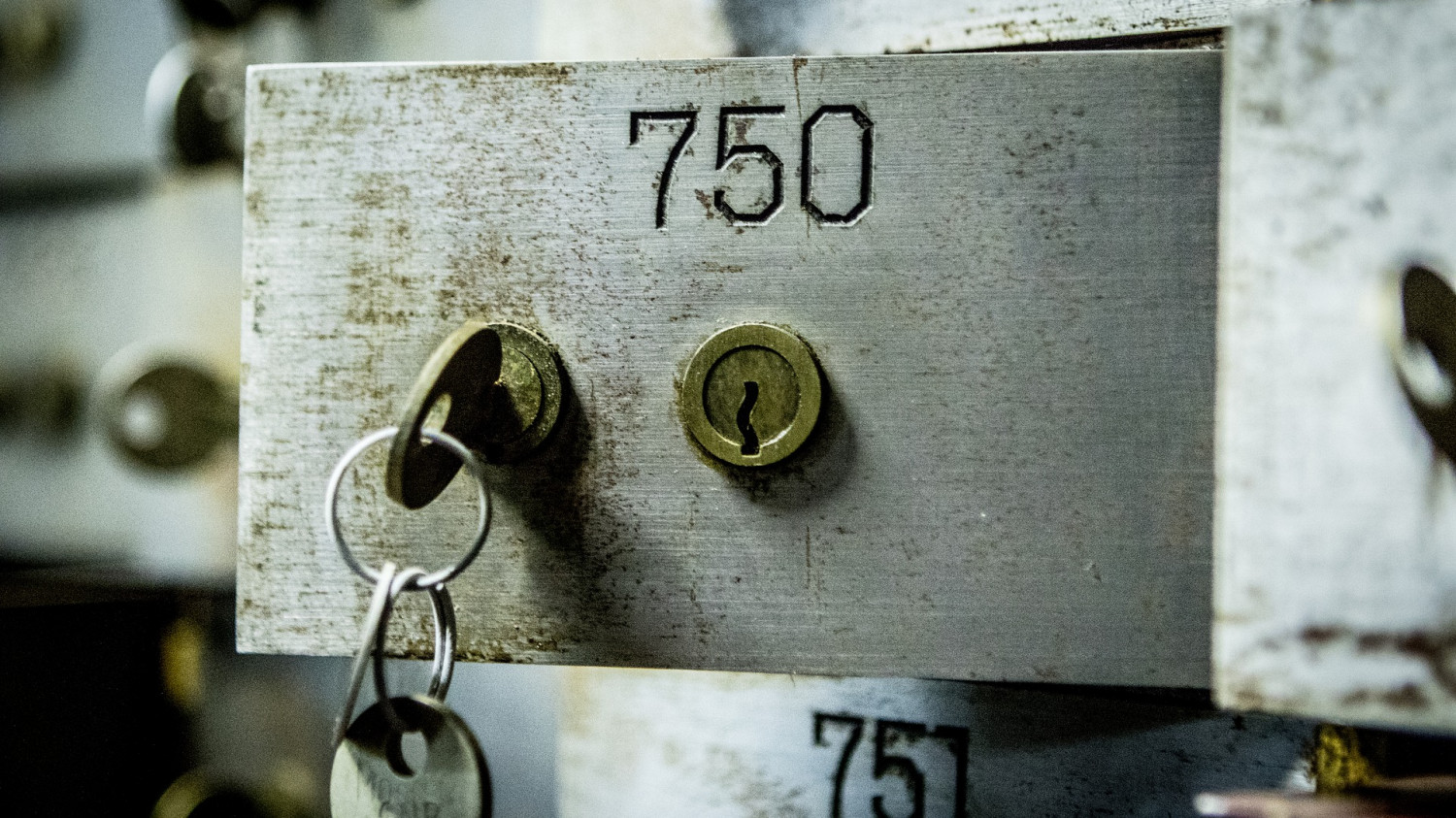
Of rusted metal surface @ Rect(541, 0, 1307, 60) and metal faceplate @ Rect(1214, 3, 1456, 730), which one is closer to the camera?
metal faceplate @ Rect(1214, 3, 1456, 730)

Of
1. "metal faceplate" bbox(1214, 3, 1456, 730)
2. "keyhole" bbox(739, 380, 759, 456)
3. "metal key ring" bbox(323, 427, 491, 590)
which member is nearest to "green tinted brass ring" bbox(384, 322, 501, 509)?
"metal key ring" bbox(323, 427, 491, 590)

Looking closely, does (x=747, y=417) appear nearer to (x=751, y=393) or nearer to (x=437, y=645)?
(x=751, y=393)

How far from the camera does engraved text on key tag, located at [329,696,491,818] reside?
Result: 46 cm

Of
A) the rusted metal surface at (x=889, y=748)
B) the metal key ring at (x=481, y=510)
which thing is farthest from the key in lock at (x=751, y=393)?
the rusted metal surface at (x=889, y=748)

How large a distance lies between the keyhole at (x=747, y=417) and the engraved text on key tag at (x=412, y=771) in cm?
18

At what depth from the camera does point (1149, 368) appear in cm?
48

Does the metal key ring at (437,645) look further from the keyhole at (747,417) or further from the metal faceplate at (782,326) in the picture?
the keyhole at (747,417)

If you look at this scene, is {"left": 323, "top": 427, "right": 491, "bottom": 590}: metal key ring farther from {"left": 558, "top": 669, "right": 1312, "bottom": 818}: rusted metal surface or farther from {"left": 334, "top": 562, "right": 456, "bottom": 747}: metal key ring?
{"left": 558, "top": 669, "right": 1312, "bottom": 818}: rusted metal surface

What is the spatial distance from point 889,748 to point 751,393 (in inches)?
14.9

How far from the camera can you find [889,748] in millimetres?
743

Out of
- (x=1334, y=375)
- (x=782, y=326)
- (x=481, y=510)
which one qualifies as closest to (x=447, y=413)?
(x=481, y=510)

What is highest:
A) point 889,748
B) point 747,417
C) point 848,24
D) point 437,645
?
point 848,24

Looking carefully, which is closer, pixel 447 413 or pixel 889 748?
pixel 447 413

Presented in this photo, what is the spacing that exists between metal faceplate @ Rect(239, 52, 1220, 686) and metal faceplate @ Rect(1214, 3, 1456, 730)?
0.23 feet
